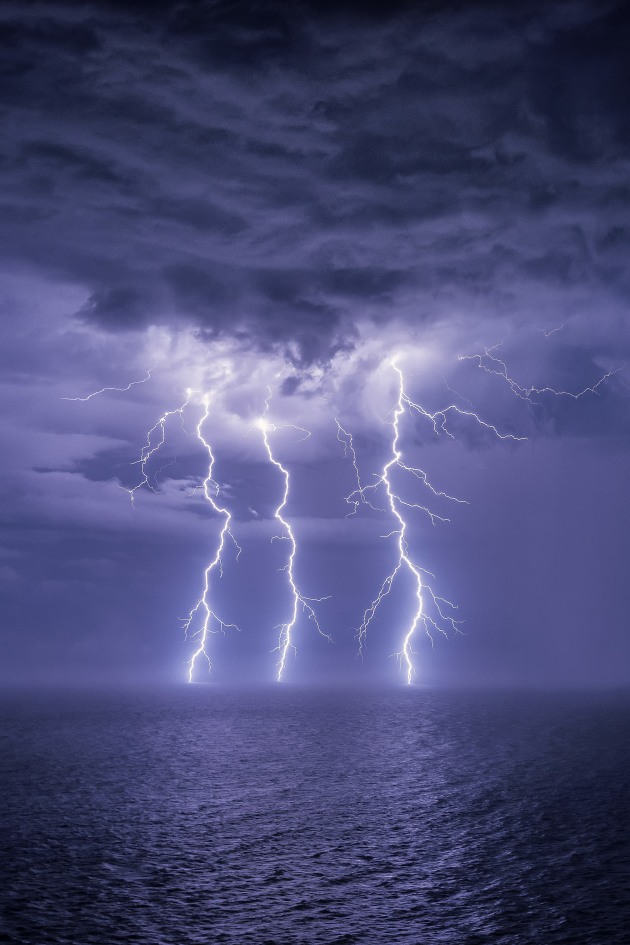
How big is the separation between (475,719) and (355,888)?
55.1m

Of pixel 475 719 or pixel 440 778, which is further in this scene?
pixel 475 719

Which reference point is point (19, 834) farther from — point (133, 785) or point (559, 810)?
point (559, 810)

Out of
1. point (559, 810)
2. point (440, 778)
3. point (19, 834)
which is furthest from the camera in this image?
point (440, 778)

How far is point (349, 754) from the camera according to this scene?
4006 cm

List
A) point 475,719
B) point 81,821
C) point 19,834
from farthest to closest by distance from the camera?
point 475,719 < point 81,821 < point 19,834

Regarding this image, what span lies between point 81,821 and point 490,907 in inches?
506

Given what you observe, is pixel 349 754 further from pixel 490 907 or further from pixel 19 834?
pixel 490 907

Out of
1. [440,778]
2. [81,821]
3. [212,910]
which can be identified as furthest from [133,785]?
A: [212,910]

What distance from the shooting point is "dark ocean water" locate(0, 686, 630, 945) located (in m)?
13.3

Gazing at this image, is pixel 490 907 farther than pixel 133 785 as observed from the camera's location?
No

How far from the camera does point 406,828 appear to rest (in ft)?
69.8

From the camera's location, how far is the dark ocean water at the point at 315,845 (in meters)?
13.3

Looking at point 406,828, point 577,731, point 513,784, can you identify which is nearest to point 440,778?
point 513,784

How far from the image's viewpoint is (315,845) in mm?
18969
